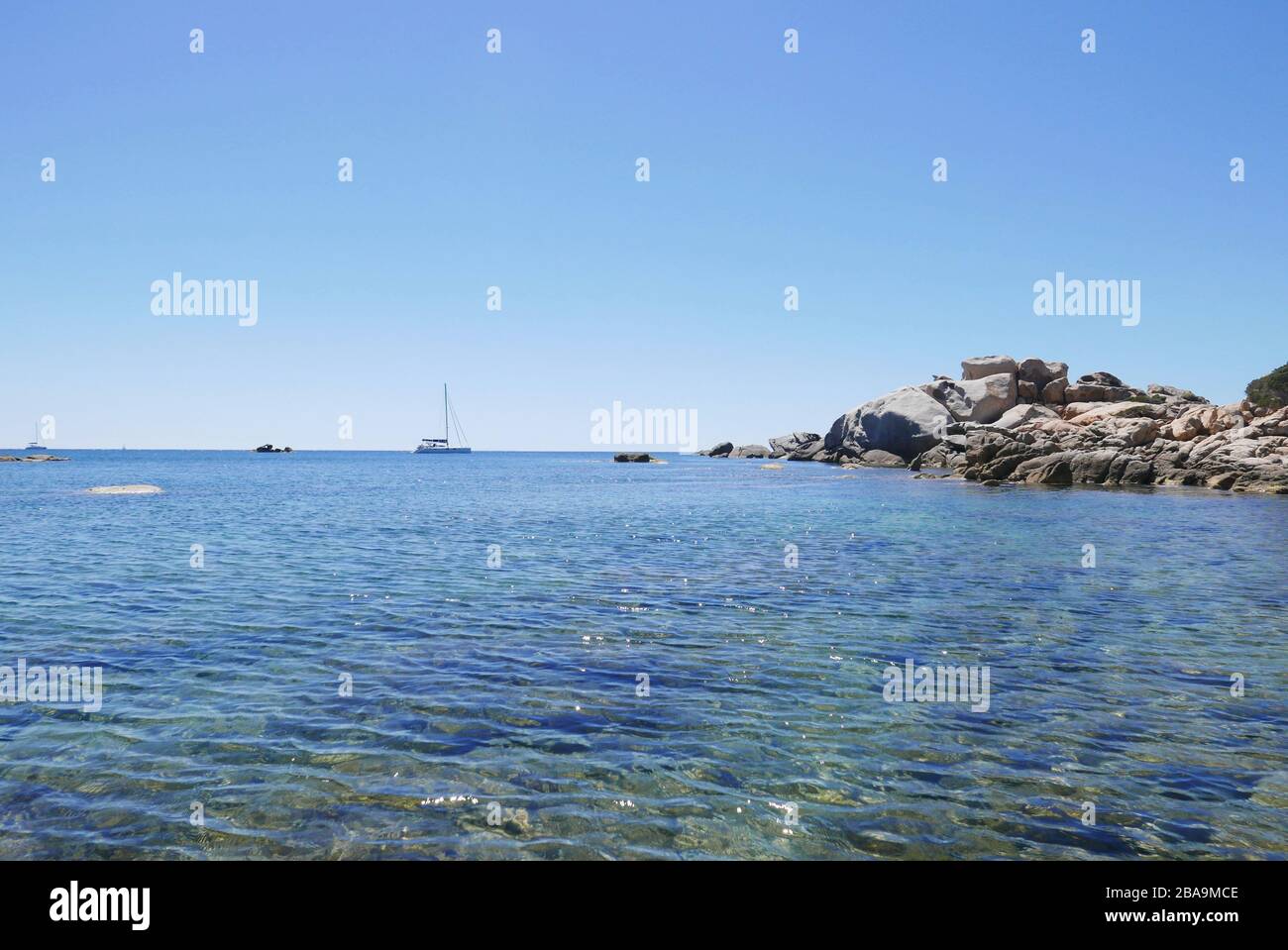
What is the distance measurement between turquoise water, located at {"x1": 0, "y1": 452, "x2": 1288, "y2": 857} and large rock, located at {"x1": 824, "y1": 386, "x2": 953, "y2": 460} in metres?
82.4

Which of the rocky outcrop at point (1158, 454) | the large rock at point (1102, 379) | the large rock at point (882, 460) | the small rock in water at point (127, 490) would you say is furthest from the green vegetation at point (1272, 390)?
the small rock in water at point (127, 490)

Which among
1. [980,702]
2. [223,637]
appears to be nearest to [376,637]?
[223,637]

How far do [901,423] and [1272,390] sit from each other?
137ft

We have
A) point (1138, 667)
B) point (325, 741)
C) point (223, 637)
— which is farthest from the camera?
point (223, 637)

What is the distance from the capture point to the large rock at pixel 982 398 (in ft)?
338

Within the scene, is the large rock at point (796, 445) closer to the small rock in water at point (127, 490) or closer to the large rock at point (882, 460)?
the large rock at point (882, 460)

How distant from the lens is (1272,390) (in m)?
82.8

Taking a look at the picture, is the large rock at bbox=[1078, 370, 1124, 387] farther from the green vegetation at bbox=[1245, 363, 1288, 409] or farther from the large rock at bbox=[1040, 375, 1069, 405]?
the green vegetation at bbox=[1245, 363, 1288, 409]

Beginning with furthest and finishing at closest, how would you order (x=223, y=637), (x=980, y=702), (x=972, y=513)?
(x=972, y=513) → (x=223, y=637) → (x=980, y=702)

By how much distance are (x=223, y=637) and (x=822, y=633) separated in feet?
36.8
